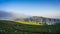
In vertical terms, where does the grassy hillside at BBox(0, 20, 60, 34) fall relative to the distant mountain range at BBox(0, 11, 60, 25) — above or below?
below

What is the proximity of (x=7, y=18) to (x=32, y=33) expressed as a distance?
540 mm

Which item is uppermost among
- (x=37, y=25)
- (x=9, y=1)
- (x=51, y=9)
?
(x=9, y=1)

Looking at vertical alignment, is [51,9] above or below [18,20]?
above

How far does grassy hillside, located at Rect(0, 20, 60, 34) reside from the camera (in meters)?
1.97

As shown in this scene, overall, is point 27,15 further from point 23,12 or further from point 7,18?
point 7,18

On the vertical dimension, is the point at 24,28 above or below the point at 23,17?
below

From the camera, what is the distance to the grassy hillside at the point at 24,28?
1.97 meters

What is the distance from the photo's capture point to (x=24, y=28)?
198 centimetres

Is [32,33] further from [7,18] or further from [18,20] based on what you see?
[7,18]

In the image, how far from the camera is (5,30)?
6.46ft

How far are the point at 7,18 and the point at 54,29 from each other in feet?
2.94

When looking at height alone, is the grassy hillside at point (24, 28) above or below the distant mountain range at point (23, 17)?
below

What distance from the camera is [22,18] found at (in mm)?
2020

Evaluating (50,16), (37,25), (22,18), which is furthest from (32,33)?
(50,16)
